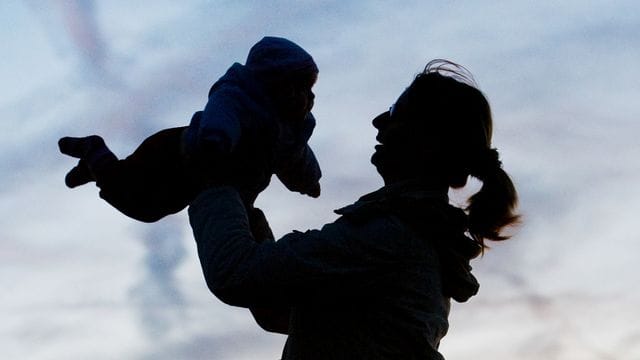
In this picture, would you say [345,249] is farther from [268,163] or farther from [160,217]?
[160,217]

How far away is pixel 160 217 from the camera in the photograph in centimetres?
306

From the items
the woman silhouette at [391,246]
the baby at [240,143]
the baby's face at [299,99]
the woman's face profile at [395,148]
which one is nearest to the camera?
the woman silhouette at [391,246]

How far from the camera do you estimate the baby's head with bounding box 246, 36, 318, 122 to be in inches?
116

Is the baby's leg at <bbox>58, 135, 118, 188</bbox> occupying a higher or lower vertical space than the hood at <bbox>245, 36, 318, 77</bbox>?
lower

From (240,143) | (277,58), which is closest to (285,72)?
(277,58)

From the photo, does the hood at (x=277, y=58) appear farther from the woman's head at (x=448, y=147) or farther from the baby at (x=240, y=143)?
the woman's head at (x=448, y=147)

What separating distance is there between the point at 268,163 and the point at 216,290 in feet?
2.30

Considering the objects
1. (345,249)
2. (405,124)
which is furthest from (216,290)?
(405,124)

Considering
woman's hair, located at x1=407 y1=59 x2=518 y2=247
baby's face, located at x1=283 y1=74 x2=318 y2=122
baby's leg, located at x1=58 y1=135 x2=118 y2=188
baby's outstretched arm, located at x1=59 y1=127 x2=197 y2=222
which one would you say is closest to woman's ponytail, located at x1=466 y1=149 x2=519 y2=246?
woman's hair, located at x1=407 y1=59 x2=518 y2=247

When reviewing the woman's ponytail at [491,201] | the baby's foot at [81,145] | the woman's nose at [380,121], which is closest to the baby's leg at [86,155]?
the baby's foot at [81,145]

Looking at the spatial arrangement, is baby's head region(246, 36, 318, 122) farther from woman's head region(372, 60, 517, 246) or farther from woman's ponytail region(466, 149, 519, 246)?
woman's ponytail region(466, 149, 519, 246)

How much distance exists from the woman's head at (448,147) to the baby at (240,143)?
0.38 meters

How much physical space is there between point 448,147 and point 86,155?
138 cm

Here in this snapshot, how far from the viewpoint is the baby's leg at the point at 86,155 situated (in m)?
3.07
